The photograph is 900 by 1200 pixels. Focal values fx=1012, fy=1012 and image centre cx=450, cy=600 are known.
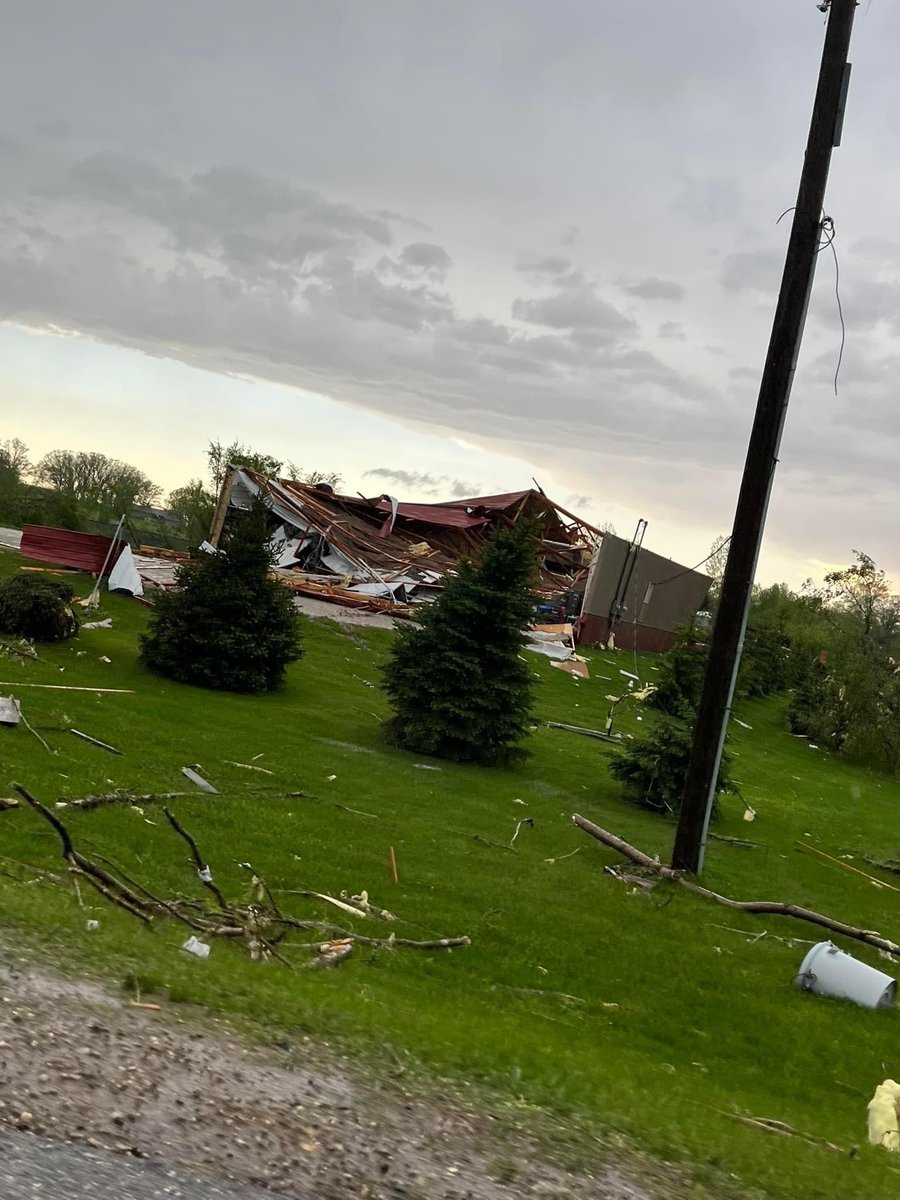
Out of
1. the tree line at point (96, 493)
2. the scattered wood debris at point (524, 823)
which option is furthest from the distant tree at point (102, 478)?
the scattered wood debris at point (524, 823)

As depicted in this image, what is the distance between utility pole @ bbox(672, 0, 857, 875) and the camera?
448 inches

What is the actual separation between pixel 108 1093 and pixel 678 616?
46343mm

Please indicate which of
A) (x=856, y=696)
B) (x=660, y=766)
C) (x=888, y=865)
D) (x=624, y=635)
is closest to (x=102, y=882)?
(x=660, y=766)

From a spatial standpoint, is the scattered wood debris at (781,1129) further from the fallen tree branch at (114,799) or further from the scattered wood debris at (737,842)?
the scattered wood debris at (737,842)

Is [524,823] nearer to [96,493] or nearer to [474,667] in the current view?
[474,667]

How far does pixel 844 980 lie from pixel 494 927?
305 cm

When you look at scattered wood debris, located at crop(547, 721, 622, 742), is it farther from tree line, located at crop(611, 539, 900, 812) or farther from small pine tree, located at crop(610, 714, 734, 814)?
small pine tree, located at crop(610, 714, 734, 814)

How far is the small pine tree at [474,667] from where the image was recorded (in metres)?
17.8

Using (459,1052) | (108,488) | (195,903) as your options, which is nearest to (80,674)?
(195,903)

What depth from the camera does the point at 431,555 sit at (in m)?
41.5

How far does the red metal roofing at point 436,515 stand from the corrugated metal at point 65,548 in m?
15.6

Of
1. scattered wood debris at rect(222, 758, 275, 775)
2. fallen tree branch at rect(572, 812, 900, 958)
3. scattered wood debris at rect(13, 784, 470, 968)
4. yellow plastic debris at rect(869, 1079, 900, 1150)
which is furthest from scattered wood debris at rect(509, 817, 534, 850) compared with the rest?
yellow plastic debris at rect(869, 1079, 900, 1150)

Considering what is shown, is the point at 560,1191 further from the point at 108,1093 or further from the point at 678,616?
the point at 678,616

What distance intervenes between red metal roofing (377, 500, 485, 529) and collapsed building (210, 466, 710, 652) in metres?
0.05
